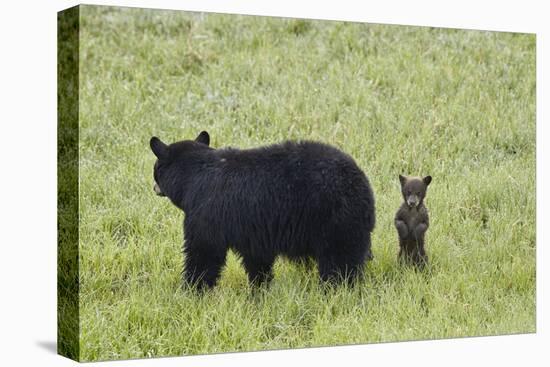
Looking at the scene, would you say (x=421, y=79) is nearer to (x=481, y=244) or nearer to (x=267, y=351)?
(x=481, y=244)

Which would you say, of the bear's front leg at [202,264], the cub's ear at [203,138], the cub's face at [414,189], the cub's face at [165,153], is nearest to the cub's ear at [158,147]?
the cub's face at [165,153]

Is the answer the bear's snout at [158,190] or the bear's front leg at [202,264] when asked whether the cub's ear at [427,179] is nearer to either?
the bear's front leg at [202,264]

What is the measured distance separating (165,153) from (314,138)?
155 centimetres

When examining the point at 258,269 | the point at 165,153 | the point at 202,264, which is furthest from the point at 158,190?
the point at 258,269

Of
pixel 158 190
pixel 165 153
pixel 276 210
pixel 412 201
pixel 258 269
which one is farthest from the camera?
pixel 412 201

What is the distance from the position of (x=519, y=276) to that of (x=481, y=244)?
538mm

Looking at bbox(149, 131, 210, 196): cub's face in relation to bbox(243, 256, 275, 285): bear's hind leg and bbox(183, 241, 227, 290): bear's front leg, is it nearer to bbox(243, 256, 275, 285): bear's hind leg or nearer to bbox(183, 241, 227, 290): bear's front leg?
bbox(183, 241, 227, 290): bear's front leg

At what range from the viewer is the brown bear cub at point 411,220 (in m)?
8.85

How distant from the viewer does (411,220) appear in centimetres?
887

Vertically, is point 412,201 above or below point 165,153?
below

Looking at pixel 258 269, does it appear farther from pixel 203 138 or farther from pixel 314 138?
pixel 314 138

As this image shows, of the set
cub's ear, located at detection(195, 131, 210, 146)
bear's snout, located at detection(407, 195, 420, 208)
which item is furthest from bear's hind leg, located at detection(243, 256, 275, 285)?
bear's snout, located at detection(407, 195, 420, 208)

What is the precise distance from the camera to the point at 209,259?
319 inches

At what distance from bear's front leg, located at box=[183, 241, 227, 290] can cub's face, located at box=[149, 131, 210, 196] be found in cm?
70
